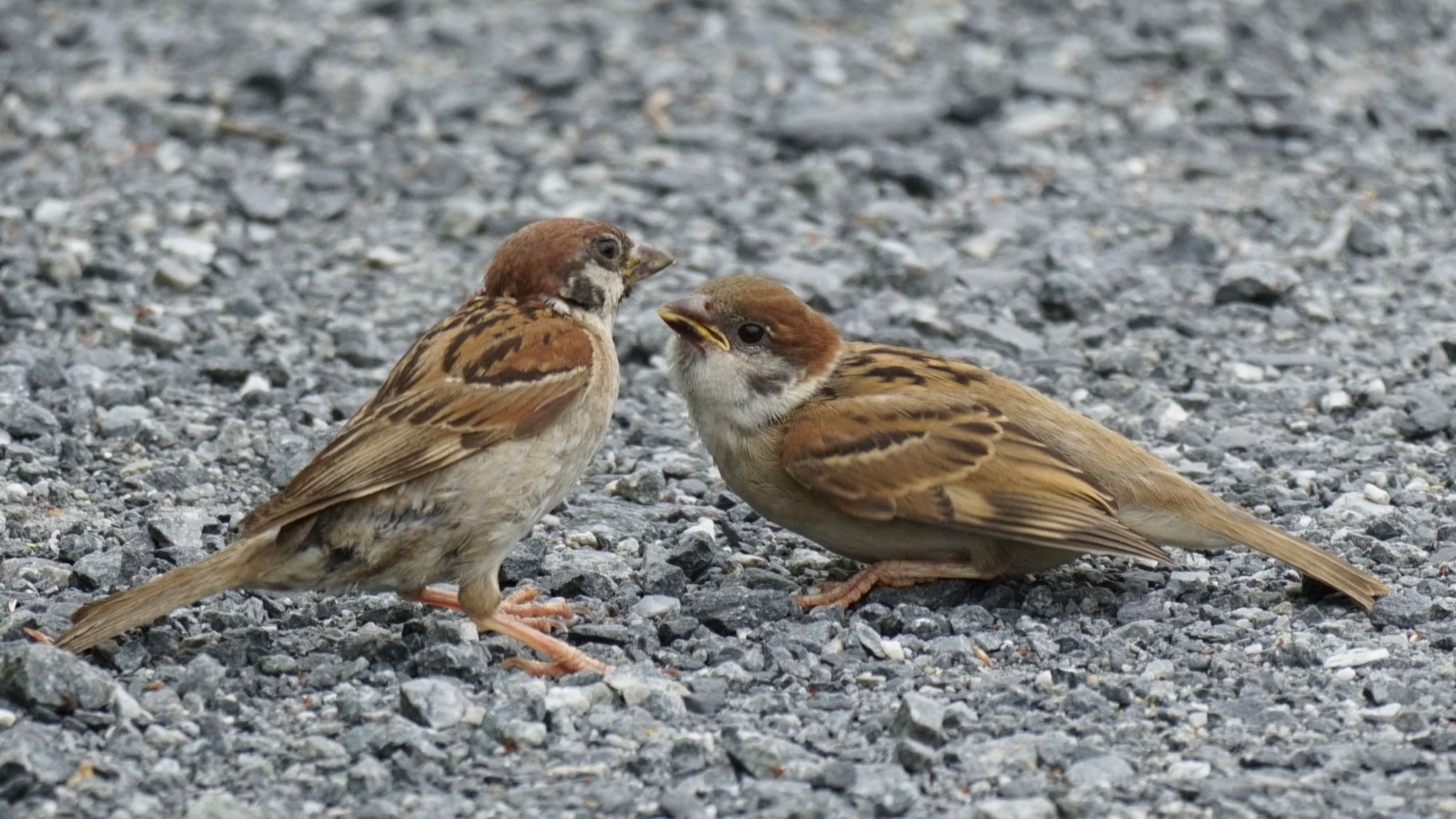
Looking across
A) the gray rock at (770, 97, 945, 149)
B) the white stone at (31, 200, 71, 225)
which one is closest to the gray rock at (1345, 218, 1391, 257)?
the gray rock at (770, 97, 945, 149)

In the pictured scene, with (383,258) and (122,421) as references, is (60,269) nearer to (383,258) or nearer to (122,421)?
(383,258)

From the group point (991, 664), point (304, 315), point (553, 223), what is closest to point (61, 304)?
point (304, 315)

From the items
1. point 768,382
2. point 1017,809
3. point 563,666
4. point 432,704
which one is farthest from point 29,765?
point 768,382

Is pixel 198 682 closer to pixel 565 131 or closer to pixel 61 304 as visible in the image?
pixel 61 304

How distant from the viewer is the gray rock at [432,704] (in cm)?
513

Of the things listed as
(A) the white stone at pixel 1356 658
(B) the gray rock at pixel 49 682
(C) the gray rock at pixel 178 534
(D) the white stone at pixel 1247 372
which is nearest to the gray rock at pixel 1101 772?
(A) the white stone at pixel 1356 658

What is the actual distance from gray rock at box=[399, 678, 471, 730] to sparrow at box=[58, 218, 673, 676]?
1.30ft

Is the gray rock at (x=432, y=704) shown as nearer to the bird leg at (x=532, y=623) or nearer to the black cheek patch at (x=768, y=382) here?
the bird leg at (x=532, y=623)

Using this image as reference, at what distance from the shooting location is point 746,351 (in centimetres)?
643

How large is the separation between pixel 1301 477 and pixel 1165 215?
324 cm

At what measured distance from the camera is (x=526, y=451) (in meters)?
5.84

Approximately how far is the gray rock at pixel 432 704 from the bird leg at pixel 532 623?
382 mm

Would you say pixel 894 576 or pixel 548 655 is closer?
pixel 548 655

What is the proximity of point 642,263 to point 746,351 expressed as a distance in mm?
496
